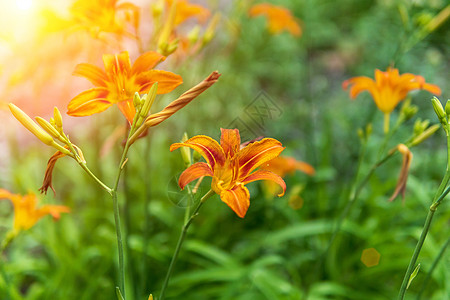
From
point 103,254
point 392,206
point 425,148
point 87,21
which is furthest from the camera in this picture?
point 425,148

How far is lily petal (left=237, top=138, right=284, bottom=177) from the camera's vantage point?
950mm

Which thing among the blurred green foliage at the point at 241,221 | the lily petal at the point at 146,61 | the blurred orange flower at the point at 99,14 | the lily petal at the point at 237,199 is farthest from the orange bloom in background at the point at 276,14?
the lily petal at the point at 237,199

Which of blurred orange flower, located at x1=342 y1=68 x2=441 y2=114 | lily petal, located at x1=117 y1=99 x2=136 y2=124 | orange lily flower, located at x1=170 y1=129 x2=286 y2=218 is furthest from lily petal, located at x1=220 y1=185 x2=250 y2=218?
blurred orange flower, located at x1=342 y1=68 x2=441 y2=114

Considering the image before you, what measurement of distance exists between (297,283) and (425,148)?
2218 mm

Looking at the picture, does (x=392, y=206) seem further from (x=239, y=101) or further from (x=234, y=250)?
(x=239, y=101)

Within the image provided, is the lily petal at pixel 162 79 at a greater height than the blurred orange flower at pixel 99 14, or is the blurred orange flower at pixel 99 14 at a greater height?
the blurred orange flower at pixel 99 14

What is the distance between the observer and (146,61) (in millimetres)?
1076

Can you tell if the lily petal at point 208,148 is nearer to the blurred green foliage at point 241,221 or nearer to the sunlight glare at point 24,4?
the blurred green foliage at point 241,221

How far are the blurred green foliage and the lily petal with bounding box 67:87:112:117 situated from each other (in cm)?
37

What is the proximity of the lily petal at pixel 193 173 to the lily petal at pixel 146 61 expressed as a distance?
0.33 metres

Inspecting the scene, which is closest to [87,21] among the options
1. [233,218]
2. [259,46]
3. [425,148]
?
[233,218]

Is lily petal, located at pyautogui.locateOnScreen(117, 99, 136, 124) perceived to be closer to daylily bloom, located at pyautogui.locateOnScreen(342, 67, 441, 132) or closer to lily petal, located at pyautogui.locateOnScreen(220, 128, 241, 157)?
lily petal, located at pyautogui.locateOnScreen(220, 128, 241, 157)

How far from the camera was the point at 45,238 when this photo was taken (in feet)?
8.27

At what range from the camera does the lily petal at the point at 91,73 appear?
107cm
